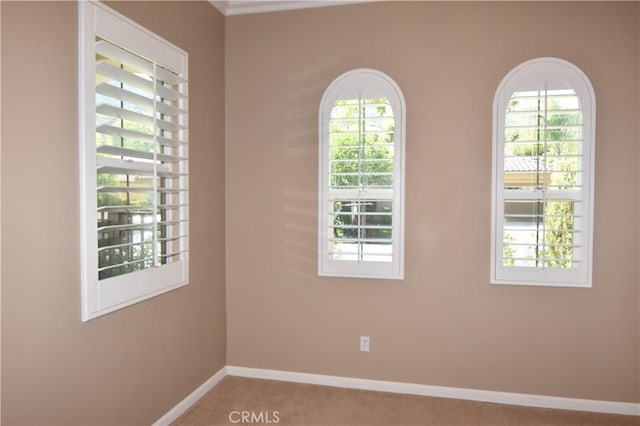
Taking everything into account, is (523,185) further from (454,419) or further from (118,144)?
(118,144)

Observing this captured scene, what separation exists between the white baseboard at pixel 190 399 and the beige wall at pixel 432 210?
187 millimetres

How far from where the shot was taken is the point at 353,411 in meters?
2.89

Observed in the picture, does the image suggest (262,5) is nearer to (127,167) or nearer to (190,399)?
(127,167)

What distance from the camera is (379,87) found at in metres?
3.09

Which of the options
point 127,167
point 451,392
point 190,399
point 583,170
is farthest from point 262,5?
point 451,392

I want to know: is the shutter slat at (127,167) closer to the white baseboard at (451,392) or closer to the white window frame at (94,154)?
the white window frame at (94,154)

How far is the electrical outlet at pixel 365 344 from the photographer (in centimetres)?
321

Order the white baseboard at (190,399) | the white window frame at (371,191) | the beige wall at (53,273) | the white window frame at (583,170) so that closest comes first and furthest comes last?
1. the beige wall at (53,273)
2. the white baseboard at (190,399)
3. the white window frame at (583,170)
4. the white window frame at (371,191)

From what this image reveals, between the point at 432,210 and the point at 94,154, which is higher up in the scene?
the point at 94,154

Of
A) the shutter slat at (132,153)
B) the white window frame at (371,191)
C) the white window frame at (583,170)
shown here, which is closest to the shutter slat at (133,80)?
the shutter slat at (132,153)

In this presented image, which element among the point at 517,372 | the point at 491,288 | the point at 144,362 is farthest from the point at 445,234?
the point at 144,362

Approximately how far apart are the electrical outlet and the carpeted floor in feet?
0.93

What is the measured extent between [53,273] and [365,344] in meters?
2.05

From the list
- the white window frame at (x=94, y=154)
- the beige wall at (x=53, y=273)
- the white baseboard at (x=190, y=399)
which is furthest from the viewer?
the white baseboard at (x=190, y=399)
